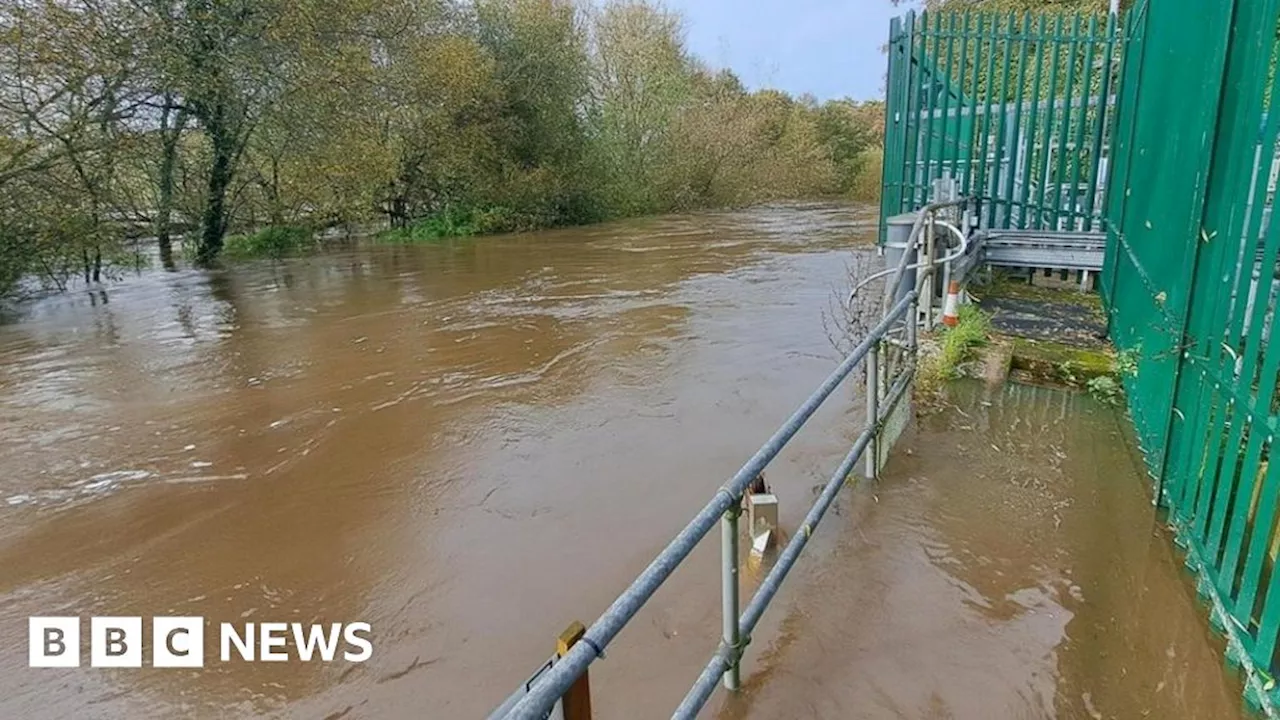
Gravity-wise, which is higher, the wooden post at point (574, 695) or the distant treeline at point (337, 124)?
the distant treeline at point (337, 124)

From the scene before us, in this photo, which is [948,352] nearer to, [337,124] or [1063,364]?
[1063,364]

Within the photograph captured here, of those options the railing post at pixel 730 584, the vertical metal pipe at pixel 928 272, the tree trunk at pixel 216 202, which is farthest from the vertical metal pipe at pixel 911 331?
the tree trunk at pixel 216 202

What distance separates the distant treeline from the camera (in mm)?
9766

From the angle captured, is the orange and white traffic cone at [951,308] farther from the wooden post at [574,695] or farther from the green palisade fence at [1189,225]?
the wooden post at [574,695]

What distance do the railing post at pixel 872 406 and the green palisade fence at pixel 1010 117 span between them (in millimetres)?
4970

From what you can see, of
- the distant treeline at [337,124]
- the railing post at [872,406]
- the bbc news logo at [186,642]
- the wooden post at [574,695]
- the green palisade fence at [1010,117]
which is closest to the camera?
the wooden post at [574,695]

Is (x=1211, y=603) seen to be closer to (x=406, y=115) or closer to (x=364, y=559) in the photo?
(x=364, y=559)

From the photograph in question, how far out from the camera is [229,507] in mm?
3957

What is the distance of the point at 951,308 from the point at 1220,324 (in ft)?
8.06

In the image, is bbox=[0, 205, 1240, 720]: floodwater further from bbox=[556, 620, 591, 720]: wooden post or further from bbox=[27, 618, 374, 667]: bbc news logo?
bbox=[556, 620, 591, 720]: wooden post

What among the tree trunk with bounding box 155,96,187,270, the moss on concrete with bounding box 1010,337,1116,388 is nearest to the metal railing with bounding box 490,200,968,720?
the moss on concrete with bounding box 1010,337,1116,388

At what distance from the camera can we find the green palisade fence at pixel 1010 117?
717 centimetres

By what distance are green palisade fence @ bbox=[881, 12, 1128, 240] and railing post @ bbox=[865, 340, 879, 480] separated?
497cm

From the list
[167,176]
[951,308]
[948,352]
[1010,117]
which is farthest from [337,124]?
[948,352]
